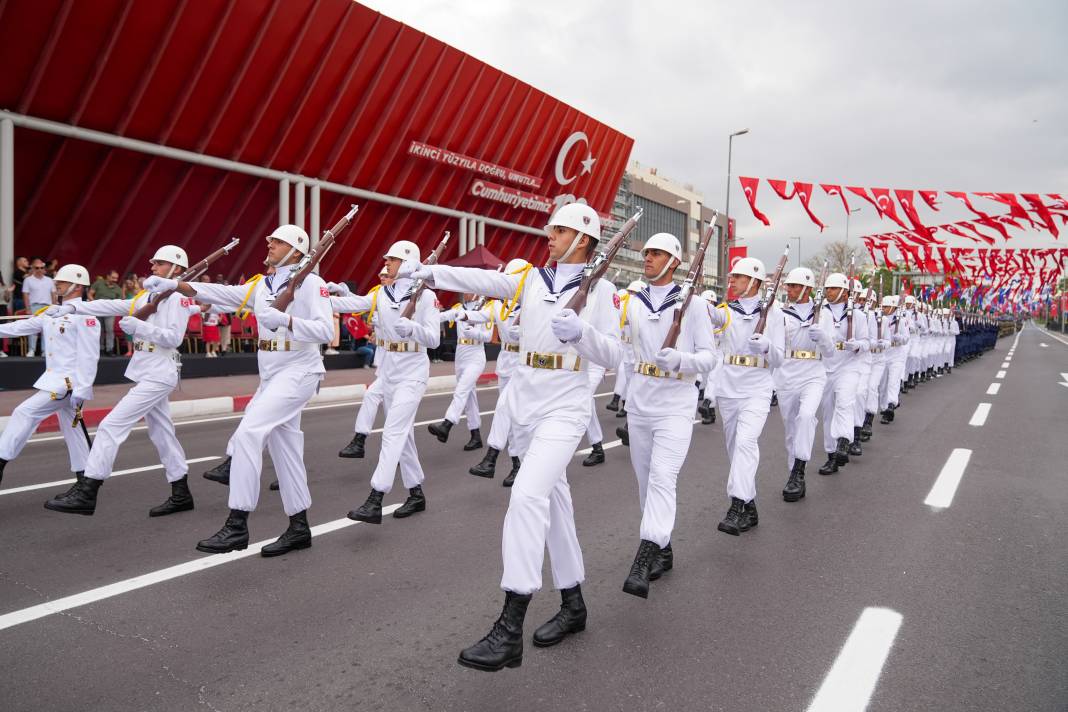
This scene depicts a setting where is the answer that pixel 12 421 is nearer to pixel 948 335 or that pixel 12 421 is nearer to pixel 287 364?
pixel 287 364

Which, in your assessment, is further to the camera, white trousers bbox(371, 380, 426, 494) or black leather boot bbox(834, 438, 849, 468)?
black leather boot bbox(834, 438, 849, 468)

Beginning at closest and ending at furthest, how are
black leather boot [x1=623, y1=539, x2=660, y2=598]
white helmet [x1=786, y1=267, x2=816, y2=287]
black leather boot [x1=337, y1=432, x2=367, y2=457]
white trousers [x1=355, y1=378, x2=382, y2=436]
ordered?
1. black leather boot [x1=623, y1=539, x2=660, y2=598]
2. white helmet [x1=786, y1=267, x2=816, y2=287]
3. white trousers [x1=355, y1=378, x2=382, y2=436]
4. black leather boot [x1=337, y1=432, x2=367, y2=457]

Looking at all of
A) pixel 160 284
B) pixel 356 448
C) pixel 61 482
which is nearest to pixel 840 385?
pixel 356 448

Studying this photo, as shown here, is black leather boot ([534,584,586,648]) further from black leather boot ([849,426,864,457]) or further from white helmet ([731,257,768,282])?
black leather boot ([849,426,864,457])

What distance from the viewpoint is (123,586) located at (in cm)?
427

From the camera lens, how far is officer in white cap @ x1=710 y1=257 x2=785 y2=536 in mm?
5723

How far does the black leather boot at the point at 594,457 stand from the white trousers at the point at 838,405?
8.24 feet

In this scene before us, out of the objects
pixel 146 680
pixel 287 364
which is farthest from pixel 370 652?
pixel 287 364

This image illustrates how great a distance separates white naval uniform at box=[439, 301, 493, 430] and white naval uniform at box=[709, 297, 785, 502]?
11.3ft

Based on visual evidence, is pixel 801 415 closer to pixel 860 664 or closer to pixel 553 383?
pixel 860 664

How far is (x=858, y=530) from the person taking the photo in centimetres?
584

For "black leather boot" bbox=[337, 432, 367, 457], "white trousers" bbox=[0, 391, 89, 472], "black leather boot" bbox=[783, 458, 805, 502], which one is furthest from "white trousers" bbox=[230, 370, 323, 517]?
"black leather boot" bbox=[783, 458, 805, 502]

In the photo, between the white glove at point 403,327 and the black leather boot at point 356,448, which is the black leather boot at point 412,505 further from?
the black leather boot at point 356,448

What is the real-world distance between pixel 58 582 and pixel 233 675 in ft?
5.89
